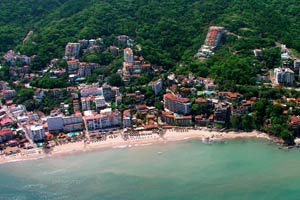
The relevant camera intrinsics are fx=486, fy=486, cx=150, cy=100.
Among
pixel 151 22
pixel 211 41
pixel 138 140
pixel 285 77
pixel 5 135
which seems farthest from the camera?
pixel 151 22

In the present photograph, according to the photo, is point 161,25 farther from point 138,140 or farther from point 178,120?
point 138,140

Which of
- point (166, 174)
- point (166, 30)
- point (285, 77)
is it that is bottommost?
point (166, 174)

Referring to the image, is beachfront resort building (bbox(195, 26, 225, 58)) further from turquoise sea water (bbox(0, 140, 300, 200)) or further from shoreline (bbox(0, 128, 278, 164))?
turquoise sea water (bbox(0, 140, 300, 200))

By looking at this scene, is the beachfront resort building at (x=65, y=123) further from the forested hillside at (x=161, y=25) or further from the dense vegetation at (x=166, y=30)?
the forested hillside at (x=161, y=25)

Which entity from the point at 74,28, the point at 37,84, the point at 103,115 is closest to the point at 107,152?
the point at 103,115

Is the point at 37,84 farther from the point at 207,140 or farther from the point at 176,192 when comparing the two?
the point at 176,192

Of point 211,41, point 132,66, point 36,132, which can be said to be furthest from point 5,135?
point 211,41

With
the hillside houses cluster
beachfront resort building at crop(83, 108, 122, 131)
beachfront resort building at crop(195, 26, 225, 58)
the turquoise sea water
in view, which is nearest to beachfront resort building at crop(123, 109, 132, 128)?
beachfront resort building at crop(83, 108, 122, 131)

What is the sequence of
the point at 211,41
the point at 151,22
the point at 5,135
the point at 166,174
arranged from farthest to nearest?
the point at 151,22 → the point at 211,41 → the point at 5,135 → the point at 166,174
